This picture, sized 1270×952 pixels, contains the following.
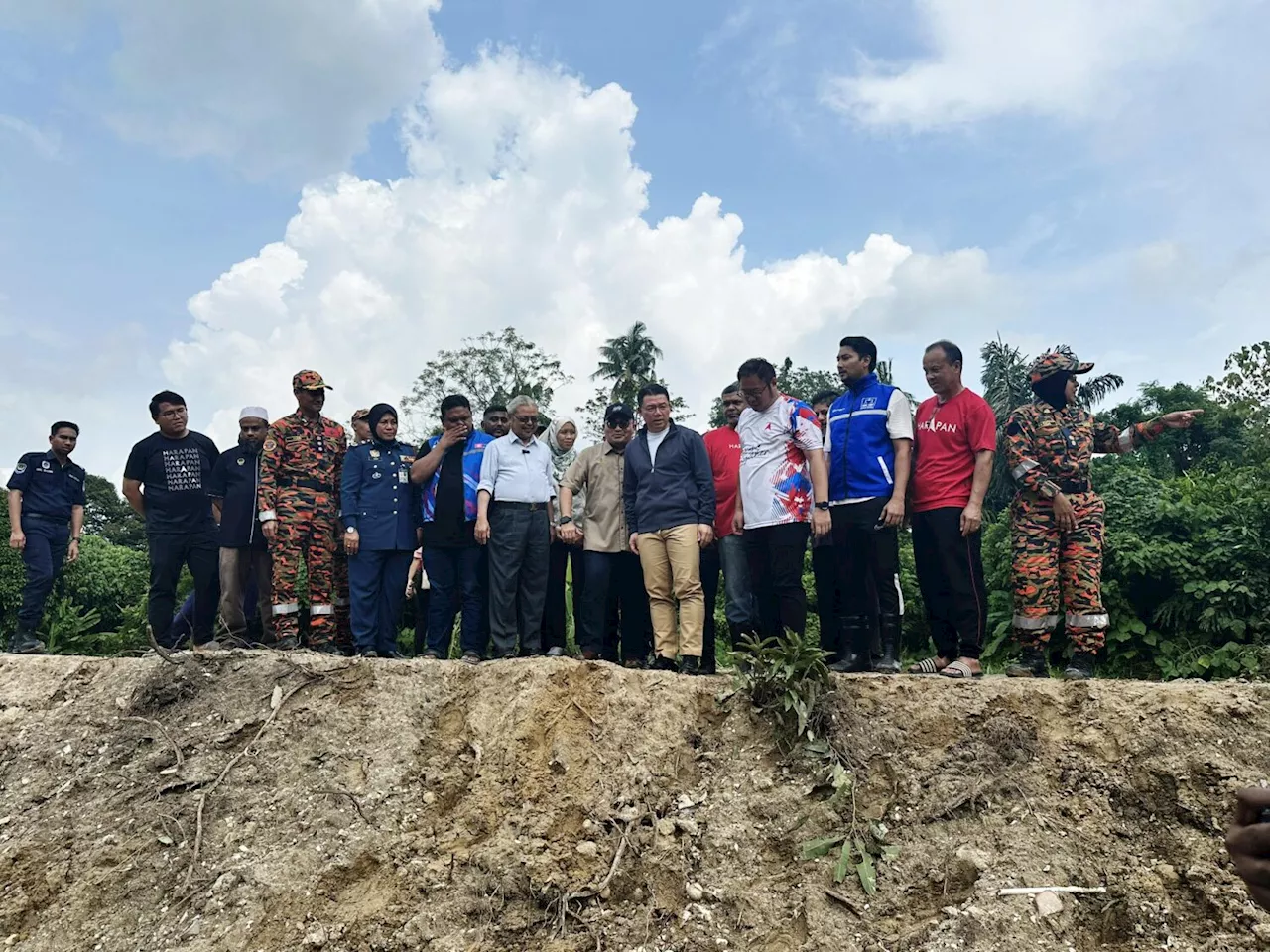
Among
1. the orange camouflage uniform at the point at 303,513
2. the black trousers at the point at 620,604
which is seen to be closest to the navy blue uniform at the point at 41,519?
the orange camouflage uniform at the point at 303,513

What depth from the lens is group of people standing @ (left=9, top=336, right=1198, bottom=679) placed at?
187 inches

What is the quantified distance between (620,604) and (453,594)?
118cm

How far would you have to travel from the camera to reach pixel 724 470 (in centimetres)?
559

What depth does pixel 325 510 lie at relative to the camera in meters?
5.74

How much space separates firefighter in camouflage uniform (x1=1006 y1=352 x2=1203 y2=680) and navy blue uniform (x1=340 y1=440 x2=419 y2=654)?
13.0ft

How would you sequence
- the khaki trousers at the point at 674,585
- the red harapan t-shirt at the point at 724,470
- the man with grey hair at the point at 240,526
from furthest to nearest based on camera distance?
the man with grey hair at the point at 240,526 < the red harapan t-shirt at the point at 724,470 < the khaki trousers at the point at 674,585

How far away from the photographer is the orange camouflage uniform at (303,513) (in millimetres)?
5543

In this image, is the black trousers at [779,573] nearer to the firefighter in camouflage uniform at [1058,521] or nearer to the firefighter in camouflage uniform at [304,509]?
the firefighter in camouflage uniform at [1058,521]

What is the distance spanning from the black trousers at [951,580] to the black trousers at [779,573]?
2.28 feet

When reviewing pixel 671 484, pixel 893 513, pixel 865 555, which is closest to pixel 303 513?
pixel 671 484

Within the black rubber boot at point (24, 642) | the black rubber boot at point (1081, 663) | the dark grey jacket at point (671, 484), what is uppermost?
the dark grey jacket at point (671, 484)

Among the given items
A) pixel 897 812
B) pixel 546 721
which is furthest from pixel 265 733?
pixel 897 812

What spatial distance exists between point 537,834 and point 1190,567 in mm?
5113

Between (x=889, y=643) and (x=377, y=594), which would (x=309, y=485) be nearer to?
(x=377, y=594)
